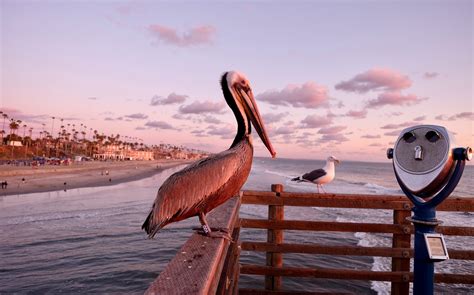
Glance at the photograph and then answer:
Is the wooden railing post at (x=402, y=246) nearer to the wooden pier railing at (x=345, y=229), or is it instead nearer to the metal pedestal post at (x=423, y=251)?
the wooden pier railing at (x=345, y=229)

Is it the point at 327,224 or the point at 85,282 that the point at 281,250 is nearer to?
the point at 327,224

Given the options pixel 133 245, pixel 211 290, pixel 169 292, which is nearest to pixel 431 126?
pixel 211 290

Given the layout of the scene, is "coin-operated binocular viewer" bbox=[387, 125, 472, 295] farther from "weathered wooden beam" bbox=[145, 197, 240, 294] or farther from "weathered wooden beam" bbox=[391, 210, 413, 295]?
"weathered wooden beam" bbox=[145, 197, 240, 294]

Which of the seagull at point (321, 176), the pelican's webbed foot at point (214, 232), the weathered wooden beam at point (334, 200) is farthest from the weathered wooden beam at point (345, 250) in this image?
the seagull at point (321, 176)

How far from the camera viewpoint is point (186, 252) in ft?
6.14

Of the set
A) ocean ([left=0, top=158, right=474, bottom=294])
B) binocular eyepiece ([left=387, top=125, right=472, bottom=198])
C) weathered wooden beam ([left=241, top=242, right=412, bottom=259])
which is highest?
binocular eyepiece ([left=387, top=125, right=472, bottom=198])

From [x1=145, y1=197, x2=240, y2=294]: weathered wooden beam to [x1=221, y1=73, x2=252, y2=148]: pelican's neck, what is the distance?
3.53ft

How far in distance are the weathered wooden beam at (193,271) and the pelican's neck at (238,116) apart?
1075mm

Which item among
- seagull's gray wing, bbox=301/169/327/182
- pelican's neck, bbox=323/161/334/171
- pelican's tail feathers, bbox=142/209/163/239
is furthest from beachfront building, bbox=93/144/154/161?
pelican's tail feathers, bbox=142/209/163/239

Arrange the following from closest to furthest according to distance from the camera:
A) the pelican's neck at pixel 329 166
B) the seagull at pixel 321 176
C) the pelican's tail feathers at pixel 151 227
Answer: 1. the pelican's tail feathers at pixel 151 227
2. the seagull at pixel 321 176
3. the pelican's neck at pixel 329 166

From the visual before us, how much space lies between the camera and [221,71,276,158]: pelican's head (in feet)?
10.2

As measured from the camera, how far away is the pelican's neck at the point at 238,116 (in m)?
3.08

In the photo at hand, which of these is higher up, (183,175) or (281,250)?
(183,175)

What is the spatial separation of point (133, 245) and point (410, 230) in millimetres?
8375
